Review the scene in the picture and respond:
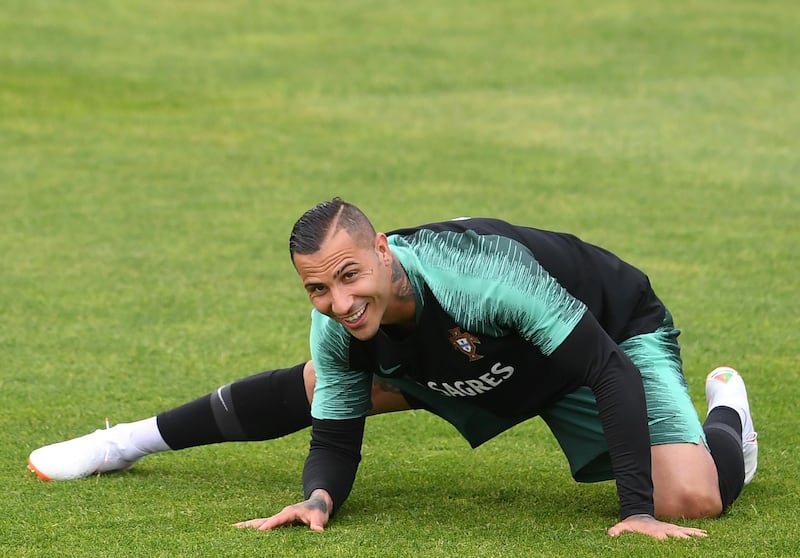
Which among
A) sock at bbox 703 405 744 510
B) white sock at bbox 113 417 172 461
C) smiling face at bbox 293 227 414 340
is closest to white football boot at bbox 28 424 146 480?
white sock at bbox 113 417 172 461

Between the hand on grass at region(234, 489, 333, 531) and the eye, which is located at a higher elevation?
the eye

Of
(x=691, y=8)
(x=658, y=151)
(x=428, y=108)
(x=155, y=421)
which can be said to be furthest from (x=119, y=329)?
(x=691, y=8)

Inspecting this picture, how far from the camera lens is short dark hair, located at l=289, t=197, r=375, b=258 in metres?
3.61

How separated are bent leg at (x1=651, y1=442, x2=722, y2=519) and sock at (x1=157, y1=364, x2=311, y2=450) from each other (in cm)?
118

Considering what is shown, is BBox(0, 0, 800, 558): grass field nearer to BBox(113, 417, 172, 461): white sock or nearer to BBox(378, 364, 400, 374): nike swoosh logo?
BBox(113, 417, 172, 461): white sock

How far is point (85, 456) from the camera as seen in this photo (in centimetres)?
459

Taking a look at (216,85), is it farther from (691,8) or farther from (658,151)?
(691,8)

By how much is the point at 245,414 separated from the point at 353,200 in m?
5.03

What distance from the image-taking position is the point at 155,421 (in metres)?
4.63

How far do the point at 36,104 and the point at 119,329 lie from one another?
6668mm

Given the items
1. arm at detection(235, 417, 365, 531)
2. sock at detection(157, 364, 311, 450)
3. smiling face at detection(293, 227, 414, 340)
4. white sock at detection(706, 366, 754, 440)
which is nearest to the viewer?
smiling face at detection(293, 227, 414, 340)

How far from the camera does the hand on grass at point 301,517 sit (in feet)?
12.9

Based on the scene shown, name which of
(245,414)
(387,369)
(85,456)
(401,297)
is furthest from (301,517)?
(85,456)

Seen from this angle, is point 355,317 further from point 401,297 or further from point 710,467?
point 710,467
